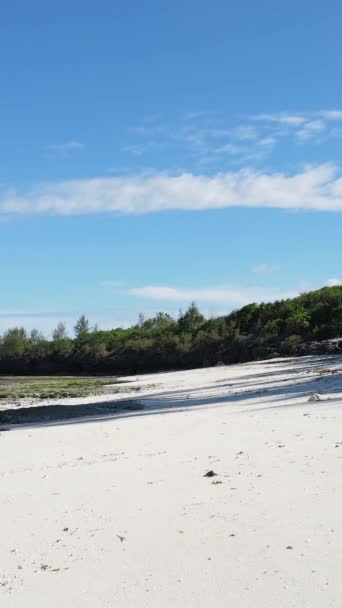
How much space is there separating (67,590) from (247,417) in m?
8.06

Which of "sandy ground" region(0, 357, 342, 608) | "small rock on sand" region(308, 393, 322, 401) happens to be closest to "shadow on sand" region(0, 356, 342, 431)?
"small rock on sand" region(308, 393, 322, 401)

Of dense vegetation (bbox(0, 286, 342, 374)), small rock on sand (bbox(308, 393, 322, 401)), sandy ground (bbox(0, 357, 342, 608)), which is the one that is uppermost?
dense vegetation (bbox(0, 286, 342, 374))

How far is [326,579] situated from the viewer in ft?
14.3

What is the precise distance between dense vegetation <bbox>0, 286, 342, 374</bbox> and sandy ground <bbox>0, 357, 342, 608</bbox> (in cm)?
3106

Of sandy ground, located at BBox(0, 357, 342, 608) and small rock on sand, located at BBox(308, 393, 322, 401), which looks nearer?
sandy ground, located at BBox(0, 357, 342, 608)

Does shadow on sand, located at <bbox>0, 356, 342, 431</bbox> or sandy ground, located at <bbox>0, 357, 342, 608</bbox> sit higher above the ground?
shadow on sand, located at <bbox>0, 356, 342, 431</bbox>

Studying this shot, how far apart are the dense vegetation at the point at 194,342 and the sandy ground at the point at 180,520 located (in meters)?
31.1

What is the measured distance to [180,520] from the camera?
5.89 metres

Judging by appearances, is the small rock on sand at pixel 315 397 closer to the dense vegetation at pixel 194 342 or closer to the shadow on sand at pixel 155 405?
the shadow on sand at pixel 155 405

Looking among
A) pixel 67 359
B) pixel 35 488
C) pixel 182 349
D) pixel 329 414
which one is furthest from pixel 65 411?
pixel 67 359

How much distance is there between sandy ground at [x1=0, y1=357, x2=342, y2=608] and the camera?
14.5 feet

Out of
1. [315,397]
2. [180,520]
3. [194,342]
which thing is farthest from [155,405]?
[194,342]

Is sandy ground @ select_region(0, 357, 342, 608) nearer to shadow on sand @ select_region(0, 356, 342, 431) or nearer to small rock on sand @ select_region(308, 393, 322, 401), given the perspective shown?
small rock on sand @ select_region(308, 393, 322, 401)

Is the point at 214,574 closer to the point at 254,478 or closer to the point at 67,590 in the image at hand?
the point at 67,590
